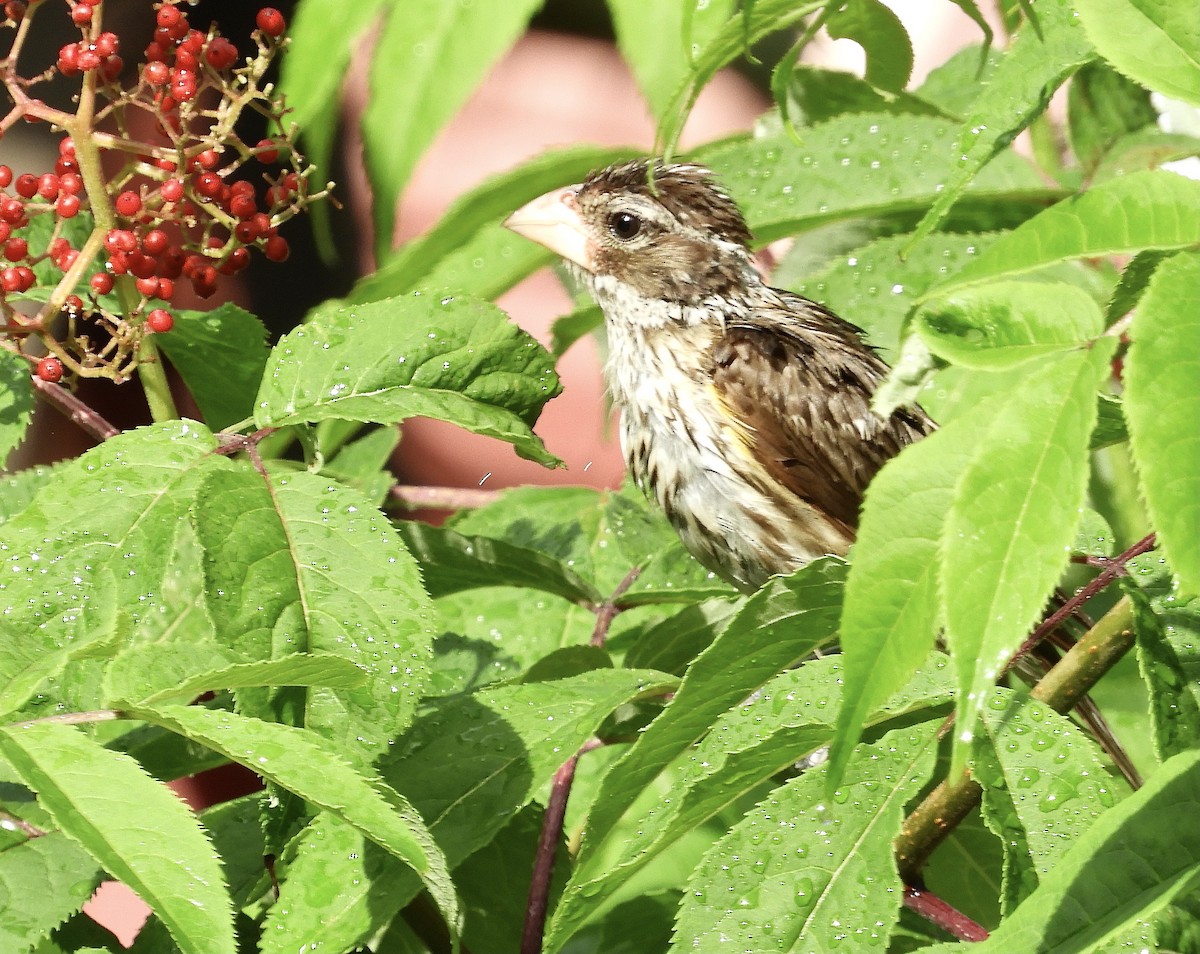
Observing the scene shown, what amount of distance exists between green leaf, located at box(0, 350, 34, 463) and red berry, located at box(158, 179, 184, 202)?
228mm

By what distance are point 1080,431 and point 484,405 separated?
0.73 metres

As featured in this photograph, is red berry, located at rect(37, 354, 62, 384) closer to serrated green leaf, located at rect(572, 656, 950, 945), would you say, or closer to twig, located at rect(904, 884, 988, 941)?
serrated green leaf, located at rect(572, 656, 950, 945)

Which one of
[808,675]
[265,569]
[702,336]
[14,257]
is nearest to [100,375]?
[14,257]

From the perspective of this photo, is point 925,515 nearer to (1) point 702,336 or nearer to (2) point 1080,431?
(2) point 1080,431

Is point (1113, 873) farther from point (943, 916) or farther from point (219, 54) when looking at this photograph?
point (219, 54)

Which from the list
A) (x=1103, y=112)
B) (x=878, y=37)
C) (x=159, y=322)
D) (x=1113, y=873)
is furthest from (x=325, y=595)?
(x=1103, y=112)

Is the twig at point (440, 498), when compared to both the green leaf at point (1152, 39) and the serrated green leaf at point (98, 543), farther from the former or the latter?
the green leaf at point (1152, 39)

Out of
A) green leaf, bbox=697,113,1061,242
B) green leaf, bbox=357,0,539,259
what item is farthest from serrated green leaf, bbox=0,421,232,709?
green leaf, bbox=697,113,1061,242

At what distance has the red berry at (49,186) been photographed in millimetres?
1526

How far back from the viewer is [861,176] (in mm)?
1768

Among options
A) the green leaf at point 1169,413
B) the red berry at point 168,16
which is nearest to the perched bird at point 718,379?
the red berry at point 168,16

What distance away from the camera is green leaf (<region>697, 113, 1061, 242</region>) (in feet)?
5.75

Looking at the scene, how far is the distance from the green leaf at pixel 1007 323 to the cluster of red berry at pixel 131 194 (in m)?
0.84

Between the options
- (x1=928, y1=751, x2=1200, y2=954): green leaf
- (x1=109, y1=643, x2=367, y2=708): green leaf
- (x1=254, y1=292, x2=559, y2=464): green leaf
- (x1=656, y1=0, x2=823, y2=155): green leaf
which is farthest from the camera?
(x1=254, y1=292, x2=559, y2=464): green leaf
